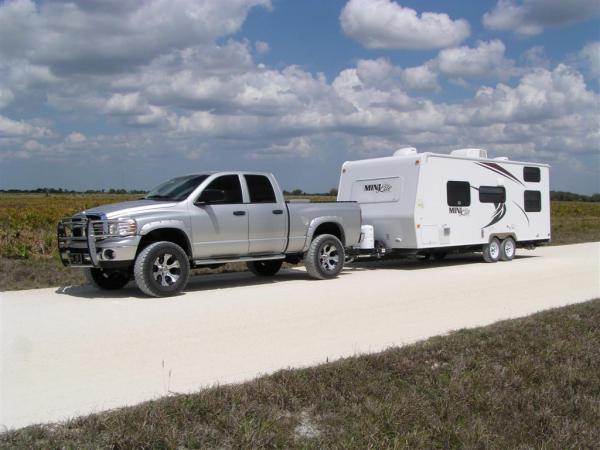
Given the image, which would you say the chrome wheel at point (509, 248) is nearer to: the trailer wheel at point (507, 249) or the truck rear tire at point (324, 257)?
the trailer wheel at point (507, 249)

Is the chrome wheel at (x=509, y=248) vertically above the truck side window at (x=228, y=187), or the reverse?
the truck side window at (x=228, y=187)

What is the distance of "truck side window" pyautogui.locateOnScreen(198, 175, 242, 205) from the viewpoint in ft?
37.8

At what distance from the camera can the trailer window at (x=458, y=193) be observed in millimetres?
15418

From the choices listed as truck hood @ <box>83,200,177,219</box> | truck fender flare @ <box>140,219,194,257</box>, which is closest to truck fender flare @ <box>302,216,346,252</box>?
truck fender flare @ <box>140,219,194,257</box>

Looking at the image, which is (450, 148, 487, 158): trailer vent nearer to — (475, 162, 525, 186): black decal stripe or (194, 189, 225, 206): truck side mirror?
(475, 162, 525, 186): black decal stripe

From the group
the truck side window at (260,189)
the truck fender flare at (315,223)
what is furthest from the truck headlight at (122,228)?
the truck fender flare at (315,223)

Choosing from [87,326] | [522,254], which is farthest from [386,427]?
[522,254]

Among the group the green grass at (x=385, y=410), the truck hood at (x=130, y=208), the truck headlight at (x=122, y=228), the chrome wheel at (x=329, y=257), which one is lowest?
the green grass at (x=385, y=410)

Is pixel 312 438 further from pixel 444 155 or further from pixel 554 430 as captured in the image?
pixel 444 155

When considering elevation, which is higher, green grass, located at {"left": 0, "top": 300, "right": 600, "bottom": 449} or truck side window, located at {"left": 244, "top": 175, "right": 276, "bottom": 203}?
truck side window, located at {"left": 244, "top": 175, "right": 276, "bottom": 203}

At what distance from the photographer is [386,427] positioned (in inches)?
180

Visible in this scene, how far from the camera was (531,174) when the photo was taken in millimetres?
17938

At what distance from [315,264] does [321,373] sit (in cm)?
692

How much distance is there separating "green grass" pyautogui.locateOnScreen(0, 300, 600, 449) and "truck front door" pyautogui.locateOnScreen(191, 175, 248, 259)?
17.6 feet
